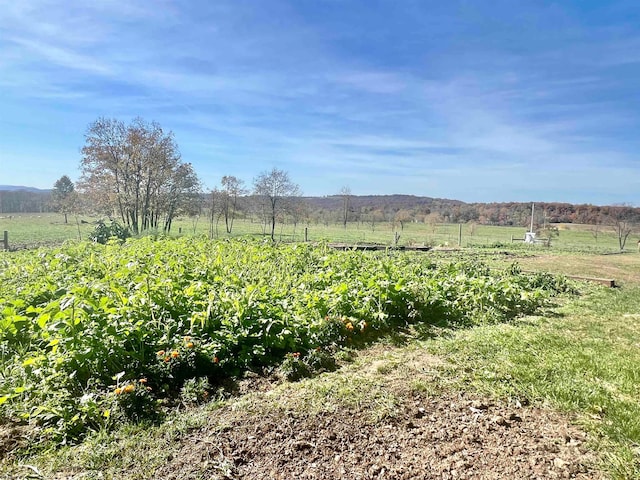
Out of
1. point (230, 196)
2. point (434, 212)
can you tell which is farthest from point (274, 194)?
point (434, 212)

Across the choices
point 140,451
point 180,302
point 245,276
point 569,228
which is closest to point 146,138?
point 245,276

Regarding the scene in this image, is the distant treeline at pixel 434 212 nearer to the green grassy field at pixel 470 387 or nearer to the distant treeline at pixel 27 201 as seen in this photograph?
the distant treeline at pixel 27 201

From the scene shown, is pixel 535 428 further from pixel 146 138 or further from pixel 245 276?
pixel 146 138

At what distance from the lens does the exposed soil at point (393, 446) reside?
6.11 ft

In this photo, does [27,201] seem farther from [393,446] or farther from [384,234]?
[393,446]

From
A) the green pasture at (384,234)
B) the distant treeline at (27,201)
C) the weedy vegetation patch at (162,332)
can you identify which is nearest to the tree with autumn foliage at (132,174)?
the green pasture at (384,234)

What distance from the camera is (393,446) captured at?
2070 millimetres

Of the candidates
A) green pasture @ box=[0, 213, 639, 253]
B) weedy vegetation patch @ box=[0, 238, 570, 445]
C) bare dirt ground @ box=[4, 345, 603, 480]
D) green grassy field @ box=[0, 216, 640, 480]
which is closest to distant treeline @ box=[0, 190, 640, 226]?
green pasture @ box=[0, 213, 639, 253]

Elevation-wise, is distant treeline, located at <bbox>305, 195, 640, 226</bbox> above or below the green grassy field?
above

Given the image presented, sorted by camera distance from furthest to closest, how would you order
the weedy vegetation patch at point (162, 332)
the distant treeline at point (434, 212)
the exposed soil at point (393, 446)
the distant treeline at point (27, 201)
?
the distant treeline at point (27, 201) → the distant treeline at point (434, 212) → the weedy vegetation patch at point (162, 332) → the exposed soil at point (393, 446)

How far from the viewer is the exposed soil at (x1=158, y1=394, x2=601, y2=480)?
1.86 m

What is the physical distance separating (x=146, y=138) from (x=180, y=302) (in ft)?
62.6

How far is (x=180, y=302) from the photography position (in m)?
3.33

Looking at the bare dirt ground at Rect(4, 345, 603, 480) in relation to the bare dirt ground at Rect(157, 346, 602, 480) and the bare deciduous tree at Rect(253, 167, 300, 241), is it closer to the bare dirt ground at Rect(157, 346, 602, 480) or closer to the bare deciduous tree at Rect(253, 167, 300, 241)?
the bare dirt ground at Rect(157, 346, 602, 480)
